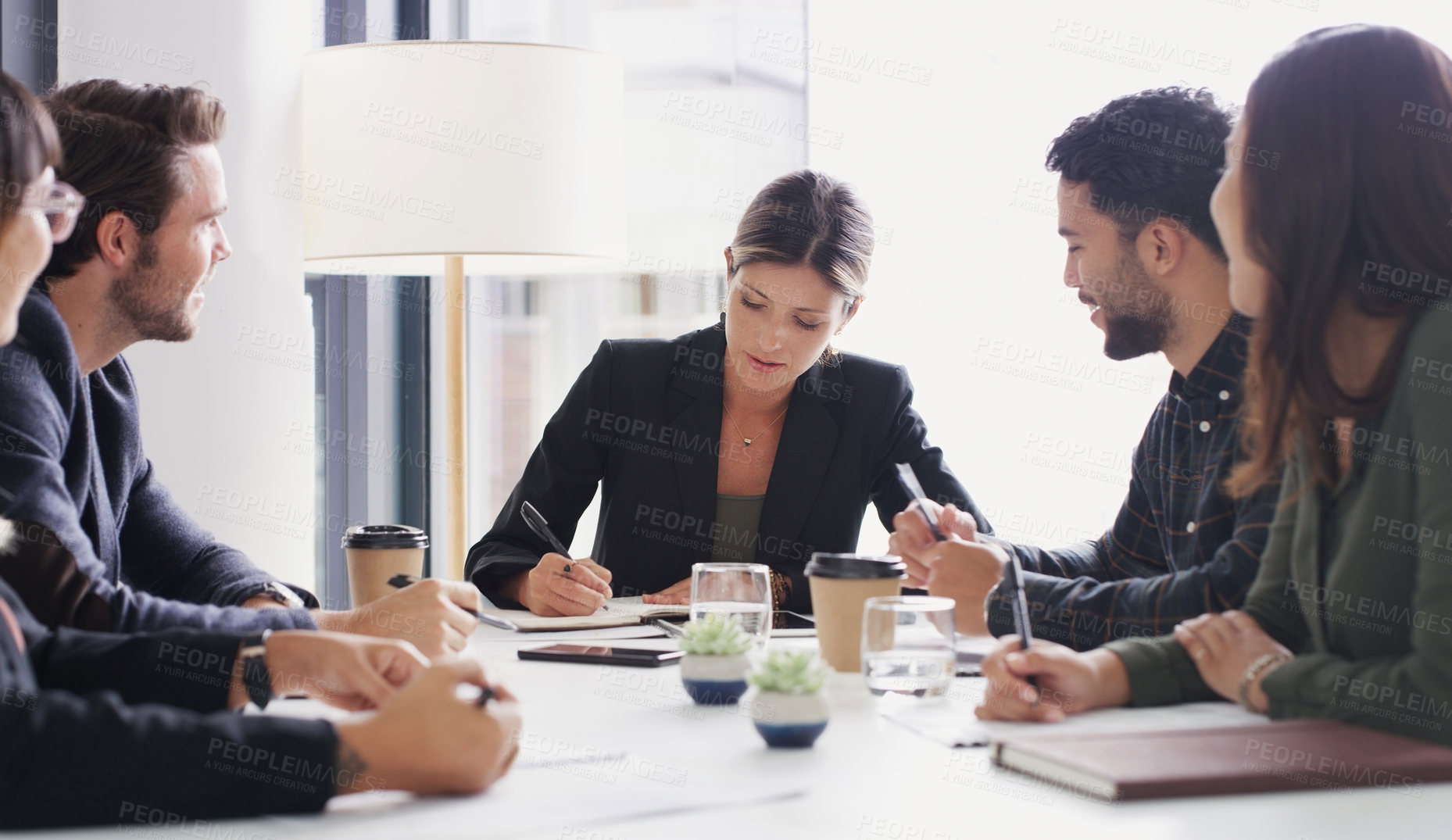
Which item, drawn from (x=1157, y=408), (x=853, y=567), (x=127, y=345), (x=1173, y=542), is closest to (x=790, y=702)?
(x=853, y=567)

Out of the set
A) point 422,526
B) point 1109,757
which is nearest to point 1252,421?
point 1109,757

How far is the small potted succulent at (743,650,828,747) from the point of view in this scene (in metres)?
1.10

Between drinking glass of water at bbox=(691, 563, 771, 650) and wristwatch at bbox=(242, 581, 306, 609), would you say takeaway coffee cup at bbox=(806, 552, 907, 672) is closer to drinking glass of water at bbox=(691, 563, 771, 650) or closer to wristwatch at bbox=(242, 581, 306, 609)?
drinking glass of water at bbox=(691, 563, 771, 650)

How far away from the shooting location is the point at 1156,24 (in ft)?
10.2

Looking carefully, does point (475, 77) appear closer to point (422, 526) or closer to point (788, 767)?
point (422, 526)

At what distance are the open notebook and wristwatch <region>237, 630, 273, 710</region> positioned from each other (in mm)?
611

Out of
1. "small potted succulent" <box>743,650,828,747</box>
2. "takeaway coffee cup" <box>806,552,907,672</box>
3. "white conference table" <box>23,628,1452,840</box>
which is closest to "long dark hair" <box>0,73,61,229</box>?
"white conference table" <box>23,628,1452,840</box>

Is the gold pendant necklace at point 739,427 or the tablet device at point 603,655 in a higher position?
the gold pendant necklace at point 739,427

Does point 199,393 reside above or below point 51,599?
above

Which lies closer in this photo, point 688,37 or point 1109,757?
point 1109,757

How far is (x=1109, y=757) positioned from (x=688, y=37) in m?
3.01

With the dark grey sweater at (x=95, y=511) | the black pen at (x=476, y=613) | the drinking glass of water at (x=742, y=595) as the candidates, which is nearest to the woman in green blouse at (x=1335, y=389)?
the drinking glass of water at (x=742, y=595)

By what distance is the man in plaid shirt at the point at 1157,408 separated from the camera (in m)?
1.66

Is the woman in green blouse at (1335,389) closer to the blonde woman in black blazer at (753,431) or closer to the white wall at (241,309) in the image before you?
the blonde woman in black blazer at (753,431)
